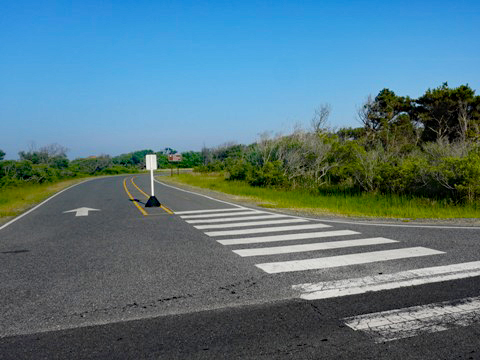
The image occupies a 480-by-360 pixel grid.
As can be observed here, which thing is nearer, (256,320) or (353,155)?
(256,320)

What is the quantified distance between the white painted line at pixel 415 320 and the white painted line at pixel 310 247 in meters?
3.14

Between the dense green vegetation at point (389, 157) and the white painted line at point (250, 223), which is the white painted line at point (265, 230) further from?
the dense green vegetation at point (389, 157)

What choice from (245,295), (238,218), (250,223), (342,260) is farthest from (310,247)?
(238,218)

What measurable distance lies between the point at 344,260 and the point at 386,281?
4.03 ft

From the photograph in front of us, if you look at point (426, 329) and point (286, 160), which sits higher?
point (286, 160)

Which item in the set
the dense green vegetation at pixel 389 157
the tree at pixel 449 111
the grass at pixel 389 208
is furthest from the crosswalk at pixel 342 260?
the tree at pixel 449 111

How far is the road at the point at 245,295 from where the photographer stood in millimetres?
3791

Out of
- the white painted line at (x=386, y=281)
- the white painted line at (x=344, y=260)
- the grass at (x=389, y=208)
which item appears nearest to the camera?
the white painted line at (x=386, y=281)

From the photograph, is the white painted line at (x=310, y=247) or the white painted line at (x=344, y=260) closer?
the white painted line at (x=344, y=260)

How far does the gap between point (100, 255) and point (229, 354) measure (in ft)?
15.7

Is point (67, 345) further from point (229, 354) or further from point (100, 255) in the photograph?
point (100, 255)

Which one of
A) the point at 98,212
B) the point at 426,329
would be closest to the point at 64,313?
the point at 426,329

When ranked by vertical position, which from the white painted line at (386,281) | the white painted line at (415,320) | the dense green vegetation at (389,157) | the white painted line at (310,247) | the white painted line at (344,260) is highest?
the dense green vegetation at (389,157)

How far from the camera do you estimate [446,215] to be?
12.6 meters
